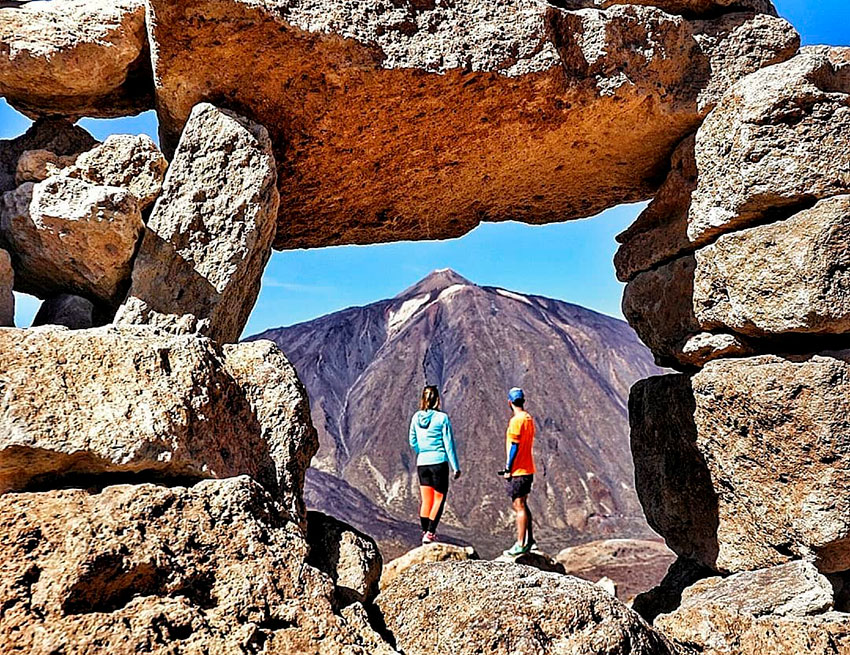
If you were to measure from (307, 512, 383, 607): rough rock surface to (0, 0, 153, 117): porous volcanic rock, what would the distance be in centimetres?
241

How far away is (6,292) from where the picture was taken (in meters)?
3.28

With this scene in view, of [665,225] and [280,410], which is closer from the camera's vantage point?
[280,410]

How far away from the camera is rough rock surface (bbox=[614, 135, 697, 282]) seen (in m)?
4.37

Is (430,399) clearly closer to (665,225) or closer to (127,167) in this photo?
(665,225)

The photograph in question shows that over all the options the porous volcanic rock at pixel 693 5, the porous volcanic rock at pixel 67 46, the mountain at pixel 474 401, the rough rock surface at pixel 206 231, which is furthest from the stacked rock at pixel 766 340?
the mountain at pixel 474 401

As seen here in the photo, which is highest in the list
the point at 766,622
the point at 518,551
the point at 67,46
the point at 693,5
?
the point at 693,5

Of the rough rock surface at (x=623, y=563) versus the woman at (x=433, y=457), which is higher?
the woman at (x=433, y=457)

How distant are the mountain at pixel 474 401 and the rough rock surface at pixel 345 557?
34.2 ft

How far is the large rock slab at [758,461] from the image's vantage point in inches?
136

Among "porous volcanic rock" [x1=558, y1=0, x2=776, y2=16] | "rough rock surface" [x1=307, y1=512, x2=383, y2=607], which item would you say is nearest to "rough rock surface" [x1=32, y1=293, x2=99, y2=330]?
"rough rock surface" [x1=307, y1=512, x2=383, y2=607]

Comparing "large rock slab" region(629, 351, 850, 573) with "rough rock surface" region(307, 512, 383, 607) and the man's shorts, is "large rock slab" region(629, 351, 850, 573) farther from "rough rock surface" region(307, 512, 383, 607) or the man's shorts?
"rough rock surface" region(307, 512, 383, 607)

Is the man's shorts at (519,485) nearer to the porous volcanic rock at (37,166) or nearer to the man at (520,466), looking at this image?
the man at (520,466)

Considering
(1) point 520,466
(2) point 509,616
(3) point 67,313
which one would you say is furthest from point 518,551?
(3) point 67,313

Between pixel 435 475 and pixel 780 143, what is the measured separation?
2.79 metres
